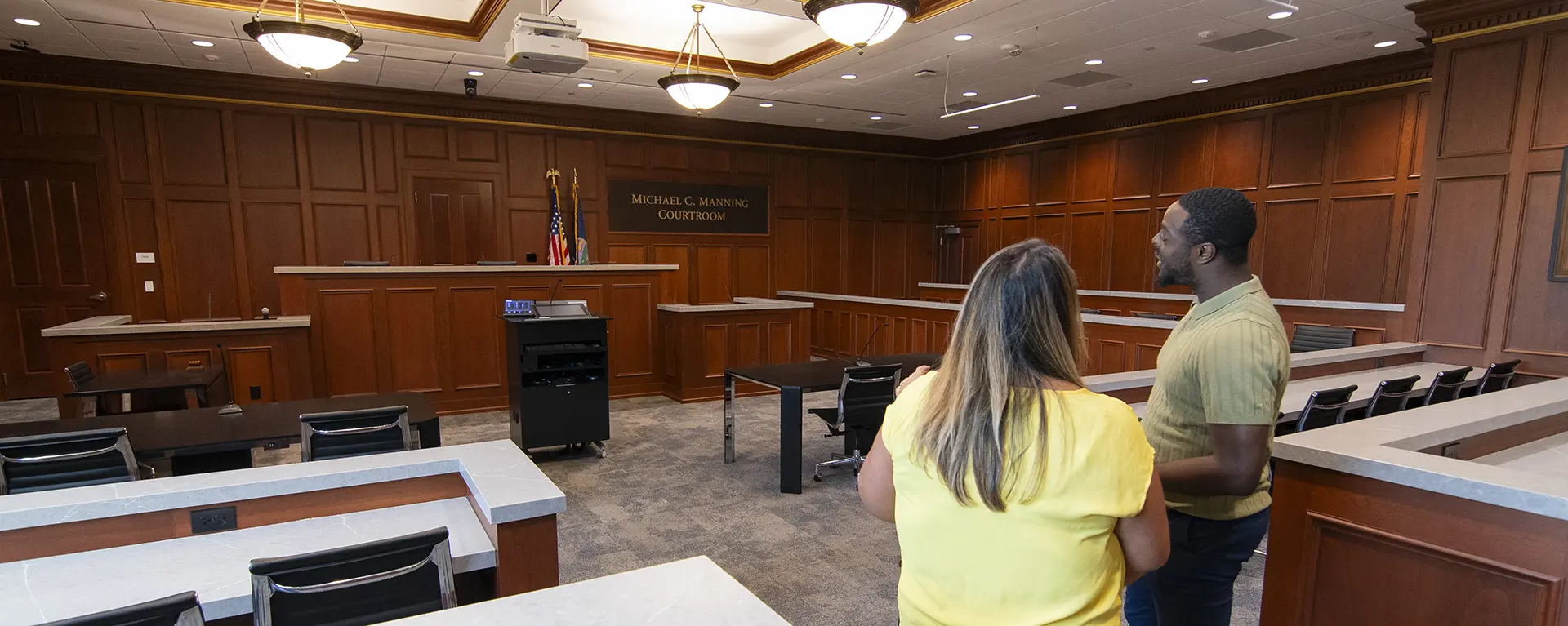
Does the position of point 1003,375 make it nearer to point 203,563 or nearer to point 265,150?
point 203,563

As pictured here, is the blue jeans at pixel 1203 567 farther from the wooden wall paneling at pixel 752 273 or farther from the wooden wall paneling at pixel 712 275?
the wooden wall paneling at pixel 752 273

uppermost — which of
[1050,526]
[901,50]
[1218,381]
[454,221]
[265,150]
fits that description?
[901,50]

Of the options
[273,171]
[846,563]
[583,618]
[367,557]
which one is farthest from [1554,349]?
[273,171]

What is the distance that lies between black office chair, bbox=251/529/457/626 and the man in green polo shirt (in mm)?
1519

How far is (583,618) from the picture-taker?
45.5 inches

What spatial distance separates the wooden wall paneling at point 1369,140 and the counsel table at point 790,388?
5.19 meters

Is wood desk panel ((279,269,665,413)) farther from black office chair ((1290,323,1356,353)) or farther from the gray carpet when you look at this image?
black office chair ((1290,323,1356,353))

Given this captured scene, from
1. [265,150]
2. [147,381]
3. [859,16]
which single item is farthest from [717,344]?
[265,150]

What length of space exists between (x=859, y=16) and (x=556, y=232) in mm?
5472

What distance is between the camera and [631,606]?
1200 mm

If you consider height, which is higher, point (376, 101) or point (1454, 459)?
point (376, 101)

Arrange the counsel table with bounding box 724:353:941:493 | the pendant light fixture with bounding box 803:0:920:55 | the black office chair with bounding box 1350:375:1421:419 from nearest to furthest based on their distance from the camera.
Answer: the black office chair with bounding box 1350:375:1421:419
the pendant light fixture with bounding box 803:0:920:55
the counsel table with bounding box 724:353:941:493

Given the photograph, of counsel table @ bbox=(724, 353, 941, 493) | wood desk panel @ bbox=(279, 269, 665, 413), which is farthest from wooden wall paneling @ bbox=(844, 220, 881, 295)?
counsel table @ bbox=(724, 353, 941, 493)

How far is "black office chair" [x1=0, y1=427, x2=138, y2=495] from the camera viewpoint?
2.45 meters
